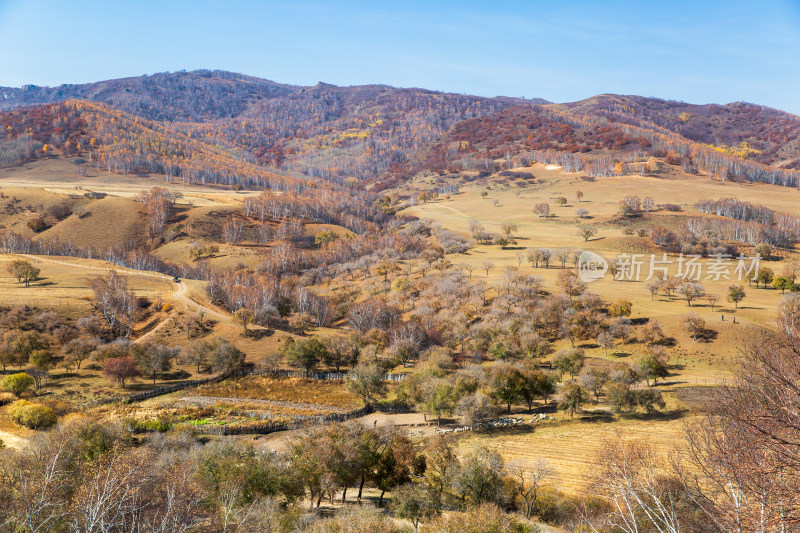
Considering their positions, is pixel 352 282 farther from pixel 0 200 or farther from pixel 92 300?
pixel 0 200

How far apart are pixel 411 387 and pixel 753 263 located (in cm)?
8204

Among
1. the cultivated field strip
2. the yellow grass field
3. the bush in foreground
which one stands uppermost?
the yellow grass field

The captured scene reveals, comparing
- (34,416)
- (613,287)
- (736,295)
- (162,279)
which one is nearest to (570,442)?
(736,295)

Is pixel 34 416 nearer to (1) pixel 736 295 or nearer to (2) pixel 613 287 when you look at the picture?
(2) pixel 613 287

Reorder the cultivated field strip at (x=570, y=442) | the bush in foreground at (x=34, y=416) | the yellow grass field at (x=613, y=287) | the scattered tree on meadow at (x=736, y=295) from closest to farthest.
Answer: the cultivated field strip at (x=570, y=442)
the yellow grass field at (x=613, y=287)
the bush in foreground at (x=34, y=416)
the scattered tree on meadow at (x=736, y=295)

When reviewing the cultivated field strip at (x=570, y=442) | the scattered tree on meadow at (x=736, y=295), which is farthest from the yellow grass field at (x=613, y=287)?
the scattered tree on meadow at (x=736, y=295)

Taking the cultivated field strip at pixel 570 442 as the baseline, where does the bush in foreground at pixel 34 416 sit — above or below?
below

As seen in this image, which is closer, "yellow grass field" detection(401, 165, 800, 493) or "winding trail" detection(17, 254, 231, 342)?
"yellow grass field" detection(401, 165, 800, 493)

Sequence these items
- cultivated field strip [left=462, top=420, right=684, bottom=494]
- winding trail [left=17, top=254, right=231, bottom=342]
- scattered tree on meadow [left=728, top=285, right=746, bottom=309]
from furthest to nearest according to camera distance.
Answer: winding trail [left=17, top=254, right=231, bottom=342] → scattered tree on meadow [left=728, top=285, right=746, bottom=309] → cultivated field strip [left=462, top=420, right=684, bottom=494]

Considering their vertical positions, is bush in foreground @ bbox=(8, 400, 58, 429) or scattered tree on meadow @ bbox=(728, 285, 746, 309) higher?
scattered tree on meadow @ bbox=(728, 285, 746, 309)

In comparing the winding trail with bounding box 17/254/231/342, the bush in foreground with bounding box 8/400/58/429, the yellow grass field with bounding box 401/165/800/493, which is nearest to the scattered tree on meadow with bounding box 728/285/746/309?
the yellow grass field with bounding box 401/165/800/493

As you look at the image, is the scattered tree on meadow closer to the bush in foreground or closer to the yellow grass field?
the yellow grass field

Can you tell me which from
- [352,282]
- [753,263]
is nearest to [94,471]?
[352,282]

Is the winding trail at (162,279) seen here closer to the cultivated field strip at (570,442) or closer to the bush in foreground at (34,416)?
the bush in foreground at (34,416)
